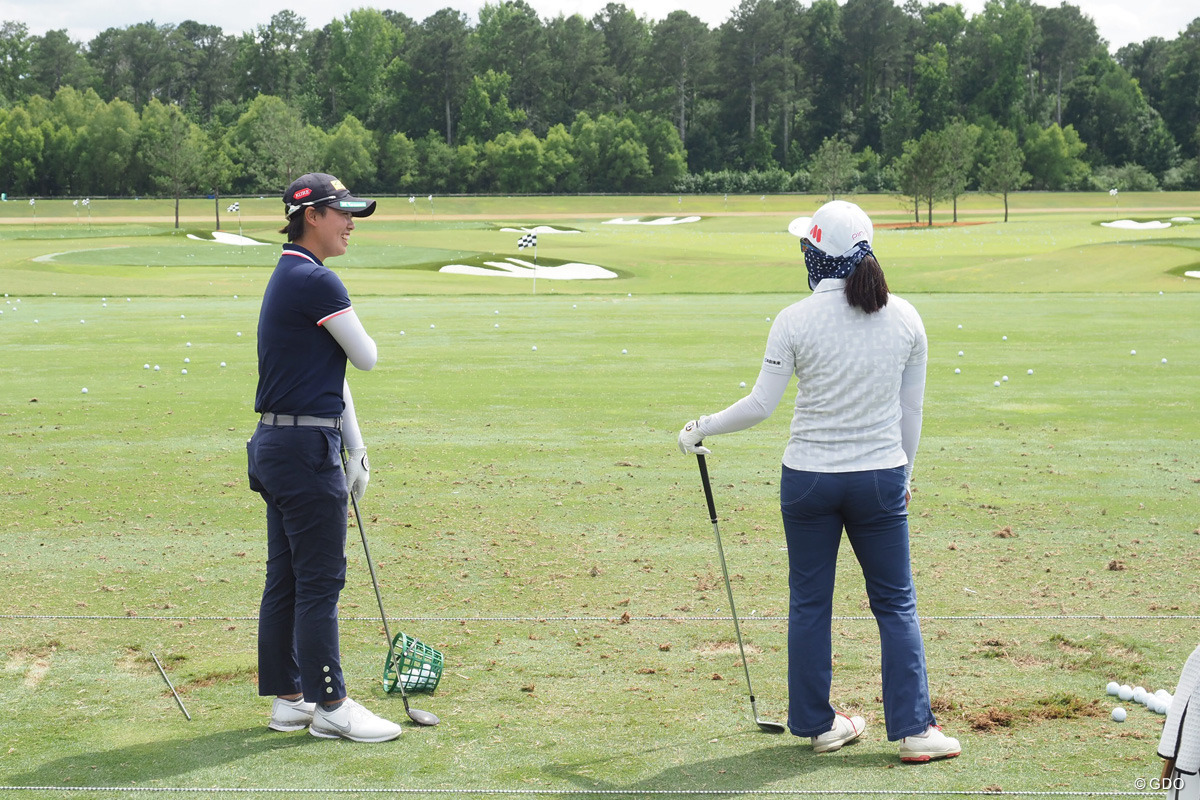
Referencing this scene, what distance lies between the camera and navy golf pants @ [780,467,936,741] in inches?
213

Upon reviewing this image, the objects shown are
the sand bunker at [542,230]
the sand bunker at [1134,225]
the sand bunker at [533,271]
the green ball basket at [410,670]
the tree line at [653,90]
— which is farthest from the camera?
the tree line at [653,90]

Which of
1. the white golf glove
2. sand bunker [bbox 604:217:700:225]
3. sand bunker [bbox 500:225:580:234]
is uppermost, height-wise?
sand bunker [bbox 604:217:700:225]

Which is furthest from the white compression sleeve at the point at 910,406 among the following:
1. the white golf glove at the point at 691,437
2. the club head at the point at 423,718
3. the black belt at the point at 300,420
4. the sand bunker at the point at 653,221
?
the sand bunker at the point at 653,221

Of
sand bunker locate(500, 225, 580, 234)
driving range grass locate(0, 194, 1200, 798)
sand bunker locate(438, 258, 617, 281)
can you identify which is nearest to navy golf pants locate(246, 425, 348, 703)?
driving range grass locate(0, 194, 1200, 798)

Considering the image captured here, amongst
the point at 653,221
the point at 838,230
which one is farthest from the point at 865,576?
the point at 653,221

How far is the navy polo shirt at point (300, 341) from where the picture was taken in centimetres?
552

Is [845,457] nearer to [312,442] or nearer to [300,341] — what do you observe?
[312,442]

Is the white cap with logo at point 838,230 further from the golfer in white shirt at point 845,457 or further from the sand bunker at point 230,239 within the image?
the sand bunker at point 230,239

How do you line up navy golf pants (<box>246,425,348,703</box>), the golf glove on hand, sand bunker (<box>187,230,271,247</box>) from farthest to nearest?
1. sand bunker (<box>187,230,271,247</box>)
2. the golf glove on hand
3. navy golf pants (<box>246,425,348,703</box>)

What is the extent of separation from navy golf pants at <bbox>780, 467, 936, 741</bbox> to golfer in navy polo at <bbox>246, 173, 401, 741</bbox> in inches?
76.1

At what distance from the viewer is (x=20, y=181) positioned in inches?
4390

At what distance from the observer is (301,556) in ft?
18.7

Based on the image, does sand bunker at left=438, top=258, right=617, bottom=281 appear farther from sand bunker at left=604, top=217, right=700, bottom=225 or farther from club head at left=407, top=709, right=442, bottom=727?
sand bunker at left=604, top=217, right=700, bottom=225

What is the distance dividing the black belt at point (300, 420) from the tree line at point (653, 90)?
114271 mm
